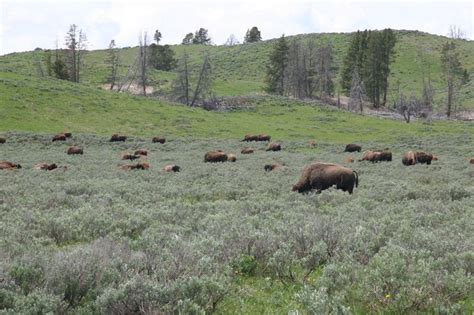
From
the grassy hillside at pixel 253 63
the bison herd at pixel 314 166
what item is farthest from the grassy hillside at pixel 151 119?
the grassy hillside at pixel 253 63

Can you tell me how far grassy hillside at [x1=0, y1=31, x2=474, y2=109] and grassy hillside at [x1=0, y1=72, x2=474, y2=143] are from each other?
26432mm

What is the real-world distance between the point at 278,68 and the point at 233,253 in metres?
85.6

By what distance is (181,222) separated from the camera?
9.95 m

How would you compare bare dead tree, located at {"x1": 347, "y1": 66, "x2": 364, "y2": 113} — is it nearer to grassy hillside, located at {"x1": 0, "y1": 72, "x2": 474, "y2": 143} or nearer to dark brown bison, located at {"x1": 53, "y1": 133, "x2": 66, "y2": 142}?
grassy hillside, located at {"x1": 0, "y1": 72, "x2": 474, "y2": 143}

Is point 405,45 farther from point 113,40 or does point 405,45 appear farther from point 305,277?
point 305,277

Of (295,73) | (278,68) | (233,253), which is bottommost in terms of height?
(233,253)

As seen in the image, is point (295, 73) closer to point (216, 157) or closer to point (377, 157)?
point (377, 157)

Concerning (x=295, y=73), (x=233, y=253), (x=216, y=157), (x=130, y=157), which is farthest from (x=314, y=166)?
(x=295, y=73)

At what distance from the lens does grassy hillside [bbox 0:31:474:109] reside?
9650 cm

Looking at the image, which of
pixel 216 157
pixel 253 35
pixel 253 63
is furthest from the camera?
pixel 253 35

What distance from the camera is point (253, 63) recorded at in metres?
126

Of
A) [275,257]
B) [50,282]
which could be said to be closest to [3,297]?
[50,282]

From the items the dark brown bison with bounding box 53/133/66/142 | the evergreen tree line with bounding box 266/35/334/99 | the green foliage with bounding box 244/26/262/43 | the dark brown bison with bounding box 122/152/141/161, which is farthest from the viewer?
the green foliage with bounding box 244/26/262/43

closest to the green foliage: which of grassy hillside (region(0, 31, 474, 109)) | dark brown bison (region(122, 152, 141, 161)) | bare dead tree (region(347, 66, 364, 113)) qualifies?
grassy hillside (region(0, 31, 474, 109))
